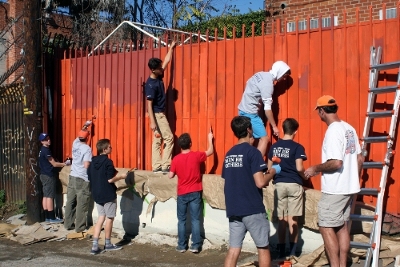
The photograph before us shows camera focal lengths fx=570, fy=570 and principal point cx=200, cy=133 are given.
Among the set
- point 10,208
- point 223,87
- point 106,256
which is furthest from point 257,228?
point 10,208

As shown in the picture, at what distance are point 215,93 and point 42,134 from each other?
3.83m

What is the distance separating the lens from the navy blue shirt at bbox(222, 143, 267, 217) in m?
5.89

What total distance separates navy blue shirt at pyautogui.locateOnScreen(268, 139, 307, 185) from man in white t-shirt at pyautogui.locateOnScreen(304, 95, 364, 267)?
95cm

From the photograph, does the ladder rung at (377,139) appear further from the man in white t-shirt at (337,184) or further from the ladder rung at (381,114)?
the man in white t-shirt at (337,184)

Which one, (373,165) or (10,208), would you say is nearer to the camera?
(373,165)

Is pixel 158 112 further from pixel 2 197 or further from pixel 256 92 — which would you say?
pixel 2 197

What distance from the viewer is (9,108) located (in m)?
12.3

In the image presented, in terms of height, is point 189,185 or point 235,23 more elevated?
point 235,23

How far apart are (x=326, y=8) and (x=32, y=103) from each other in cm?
695

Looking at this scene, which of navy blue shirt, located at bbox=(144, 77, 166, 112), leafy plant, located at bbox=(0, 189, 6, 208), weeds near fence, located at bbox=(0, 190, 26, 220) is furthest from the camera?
leafy plant, located at bbox=(0, 189, 6, 208)

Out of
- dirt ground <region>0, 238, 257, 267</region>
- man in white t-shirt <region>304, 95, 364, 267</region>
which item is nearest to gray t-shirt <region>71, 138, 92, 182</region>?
dirt ground <region>0, 238, 257, 267</region>

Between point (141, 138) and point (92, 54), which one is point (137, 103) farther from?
point (92, 54)

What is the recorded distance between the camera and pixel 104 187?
860cm

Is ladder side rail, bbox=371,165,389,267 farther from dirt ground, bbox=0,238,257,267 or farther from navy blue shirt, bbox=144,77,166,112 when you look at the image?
navy blue shirt, bbox=144,77,166,112
